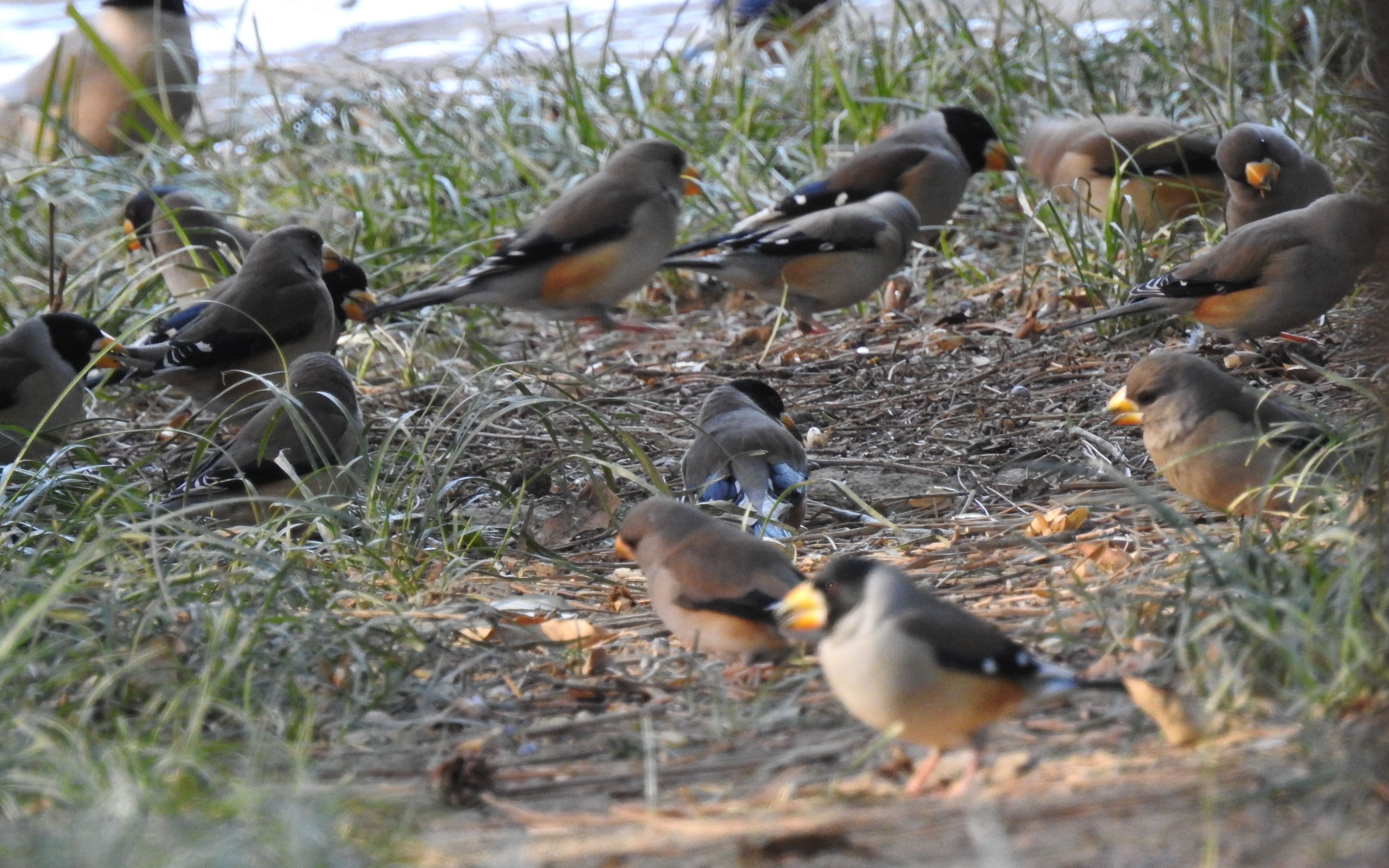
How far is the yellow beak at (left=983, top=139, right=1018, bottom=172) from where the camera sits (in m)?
8.45

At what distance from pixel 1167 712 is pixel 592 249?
4938mm

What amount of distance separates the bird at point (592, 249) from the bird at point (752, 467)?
216 centimetres

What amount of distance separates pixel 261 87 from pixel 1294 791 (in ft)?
35.6

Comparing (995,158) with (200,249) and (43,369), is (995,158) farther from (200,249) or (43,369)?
(43,369)

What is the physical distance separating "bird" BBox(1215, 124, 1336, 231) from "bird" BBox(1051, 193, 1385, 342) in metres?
0.55

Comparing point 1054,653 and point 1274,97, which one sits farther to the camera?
point 1274,97

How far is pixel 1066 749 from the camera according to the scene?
10.0 ft

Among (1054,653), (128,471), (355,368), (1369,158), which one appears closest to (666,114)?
(355,368)

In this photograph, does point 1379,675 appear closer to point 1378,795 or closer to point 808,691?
point 1378,795

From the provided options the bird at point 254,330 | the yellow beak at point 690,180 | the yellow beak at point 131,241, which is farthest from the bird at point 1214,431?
the yellow beak at point 131,241

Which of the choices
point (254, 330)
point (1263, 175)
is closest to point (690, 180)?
point (254, 330)

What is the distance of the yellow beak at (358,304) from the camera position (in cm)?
730

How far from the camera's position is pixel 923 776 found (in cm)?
297

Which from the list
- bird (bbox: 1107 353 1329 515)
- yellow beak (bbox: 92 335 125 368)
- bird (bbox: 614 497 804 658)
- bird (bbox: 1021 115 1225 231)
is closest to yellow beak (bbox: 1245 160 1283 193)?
bird (bbox: 1021 115 1225 231)
